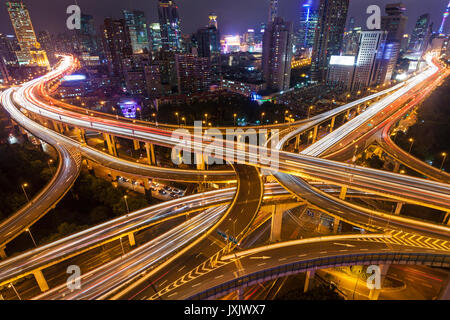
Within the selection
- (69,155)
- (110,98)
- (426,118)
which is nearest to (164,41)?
(110,98)

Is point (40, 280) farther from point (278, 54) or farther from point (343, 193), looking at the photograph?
point (278, 54)

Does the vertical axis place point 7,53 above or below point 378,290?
above

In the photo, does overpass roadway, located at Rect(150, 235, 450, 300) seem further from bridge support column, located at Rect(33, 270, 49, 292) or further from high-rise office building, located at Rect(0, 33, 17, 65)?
high-rise office building, located at Rect(0, 33, 17, 65)

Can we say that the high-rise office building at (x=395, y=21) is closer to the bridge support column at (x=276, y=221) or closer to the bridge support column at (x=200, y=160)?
the bridge support column at (x=200, y=160)

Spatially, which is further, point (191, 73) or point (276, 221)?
point (191, 73)

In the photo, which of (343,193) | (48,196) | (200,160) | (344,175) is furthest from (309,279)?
(48,196)
